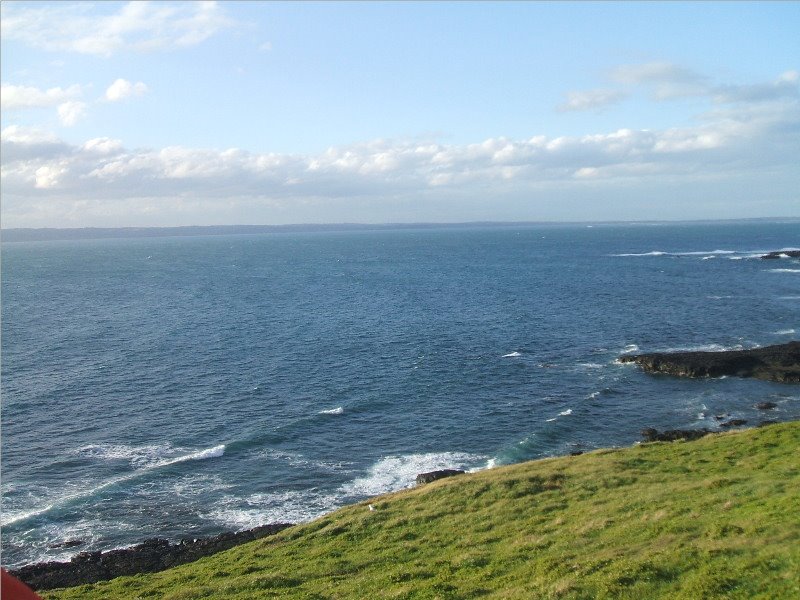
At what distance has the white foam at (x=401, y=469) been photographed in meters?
47.6

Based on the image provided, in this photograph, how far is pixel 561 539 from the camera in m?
28.8

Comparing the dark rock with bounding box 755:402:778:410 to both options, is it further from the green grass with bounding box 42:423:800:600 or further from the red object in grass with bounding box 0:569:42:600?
the red object in grass with bounding box 0:569:42:600

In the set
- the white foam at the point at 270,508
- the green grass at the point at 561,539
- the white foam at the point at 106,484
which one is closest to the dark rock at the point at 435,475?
the green grass at the point at 561,539

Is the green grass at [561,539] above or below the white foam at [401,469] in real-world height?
above

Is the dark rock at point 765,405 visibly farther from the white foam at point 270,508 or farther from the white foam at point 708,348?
the white foam at point 270,508

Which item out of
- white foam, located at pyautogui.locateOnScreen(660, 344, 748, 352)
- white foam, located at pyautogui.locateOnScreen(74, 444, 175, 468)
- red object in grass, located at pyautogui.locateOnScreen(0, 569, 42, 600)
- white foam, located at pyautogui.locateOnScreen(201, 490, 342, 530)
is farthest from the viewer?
white foam, located at pyautogui.locateOnScreen(660, 344, 748, 352)

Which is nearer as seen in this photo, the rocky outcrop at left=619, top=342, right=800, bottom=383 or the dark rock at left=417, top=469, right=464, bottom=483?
the dark rock at left=417, top=469, right=464, bottom=483

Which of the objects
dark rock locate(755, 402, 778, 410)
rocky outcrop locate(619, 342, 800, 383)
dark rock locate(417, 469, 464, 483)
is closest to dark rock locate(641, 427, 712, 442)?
dark rock locate(755, 402, 778, 410)

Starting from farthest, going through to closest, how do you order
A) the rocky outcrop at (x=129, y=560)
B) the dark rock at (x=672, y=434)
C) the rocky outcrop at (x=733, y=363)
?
the rocky outcrop at (x=733, y=363)
the dark rock at (x=672, y=434)
the rocky outcrop at (x=129, y=560)

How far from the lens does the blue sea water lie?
47219 mm

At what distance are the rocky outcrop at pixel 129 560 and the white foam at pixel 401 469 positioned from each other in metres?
7.96

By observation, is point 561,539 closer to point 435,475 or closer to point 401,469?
point 435,475

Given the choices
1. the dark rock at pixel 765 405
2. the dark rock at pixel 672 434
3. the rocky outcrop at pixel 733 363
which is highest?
the rocky outcrop at pixel 733 363

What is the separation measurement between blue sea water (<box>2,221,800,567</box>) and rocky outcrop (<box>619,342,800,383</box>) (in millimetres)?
Answer: 2856
